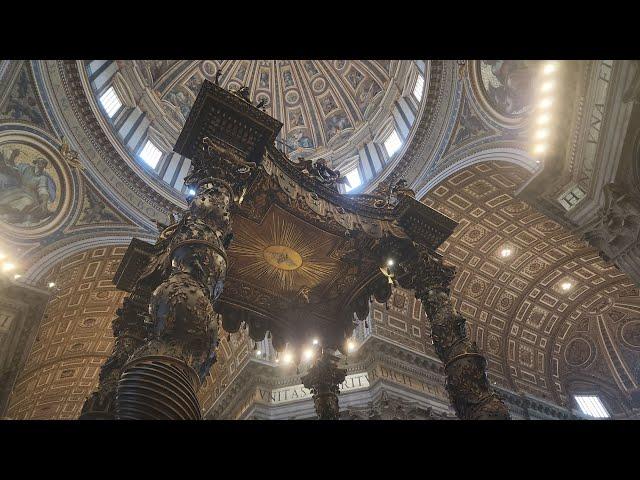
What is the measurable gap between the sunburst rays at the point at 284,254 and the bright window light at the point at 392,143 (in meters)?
11.0

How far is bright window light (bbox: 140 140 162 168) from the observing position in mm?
16678

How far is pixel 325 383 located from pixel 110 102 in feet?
45.9

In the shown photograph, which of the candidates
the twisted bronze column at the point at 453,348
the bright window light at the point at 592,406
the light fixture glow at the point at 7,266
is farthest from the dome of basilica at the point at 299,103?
the bright window light at the point at 592,406

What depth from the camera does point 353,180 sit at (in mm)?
18500

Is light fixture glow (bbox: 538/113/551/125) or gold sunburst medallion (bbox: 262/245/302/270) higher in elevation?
light fixture glow (bbox: 538/113/551/125)

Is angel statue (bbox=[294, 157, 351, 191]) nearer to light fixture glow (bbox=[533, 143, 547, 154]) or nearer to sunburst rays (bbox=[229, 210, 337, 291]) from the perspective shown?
sunburst rays (bbox=[229, 210, 337, 291])

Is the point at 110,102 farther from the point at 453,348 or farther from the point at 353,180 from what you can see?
the point at 453,348

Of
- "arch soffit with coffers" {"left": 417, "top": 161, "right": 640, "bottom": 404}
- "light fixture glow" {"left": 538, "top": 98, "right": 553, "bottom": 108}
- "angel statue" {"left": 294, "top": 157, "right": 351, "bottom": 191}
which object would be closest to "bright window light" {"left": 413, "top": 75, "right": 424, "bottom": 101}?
"arch soffit with coffers" {"left": 417, "top": 161, "right": 640, "bottom": 404}

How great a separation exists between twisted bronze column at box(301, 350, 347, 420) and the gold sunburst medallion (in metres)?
1.53
